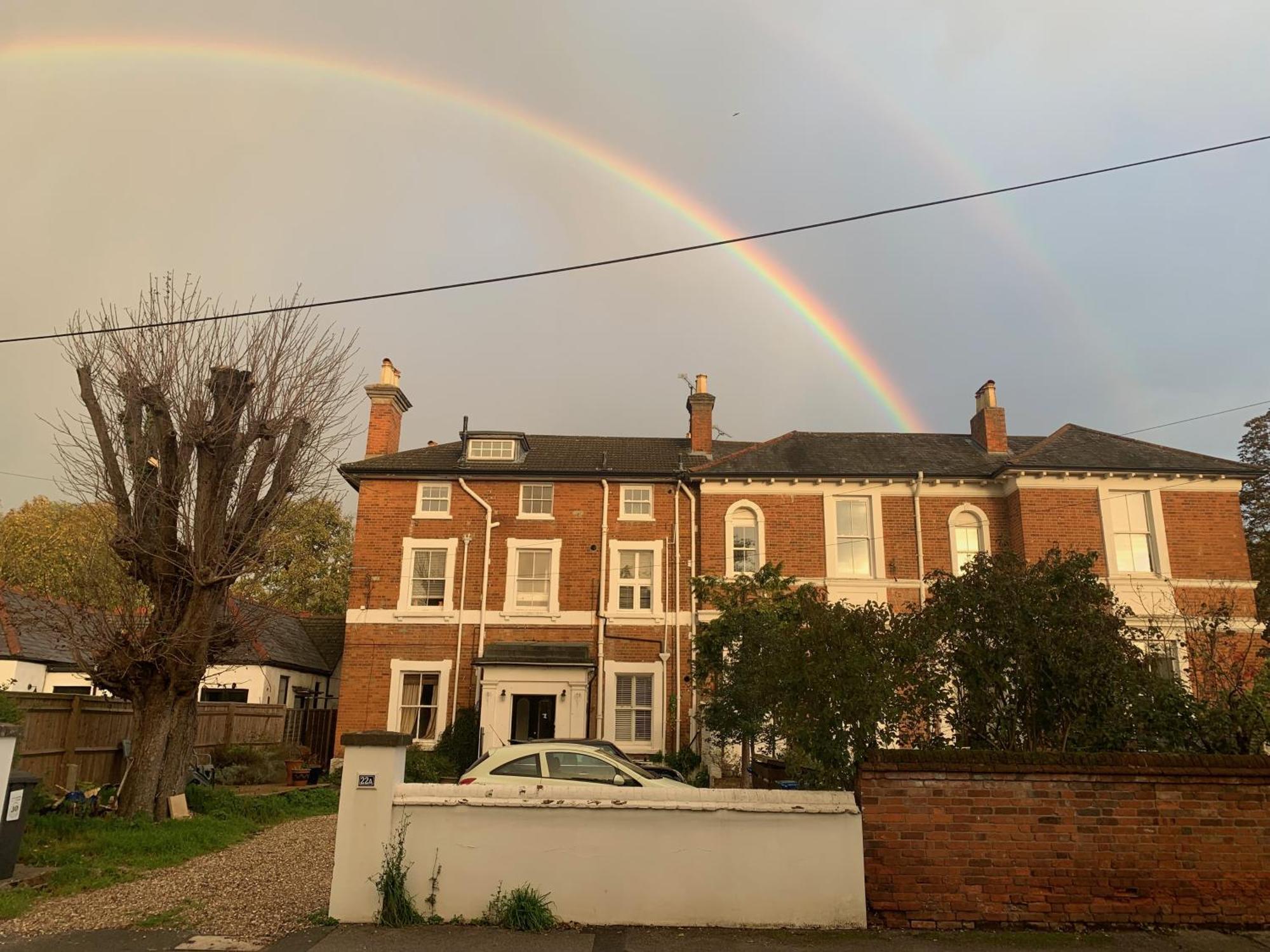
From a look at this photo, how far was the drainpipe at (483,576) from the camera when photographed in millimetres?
22484

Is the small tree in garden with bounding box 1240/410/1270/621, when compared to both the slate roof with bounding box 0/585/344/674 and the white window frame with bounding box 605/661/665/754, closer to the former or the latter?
the white window frame with bounding box 605/661/665/754

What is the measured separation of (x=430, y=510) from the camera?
23844 mm

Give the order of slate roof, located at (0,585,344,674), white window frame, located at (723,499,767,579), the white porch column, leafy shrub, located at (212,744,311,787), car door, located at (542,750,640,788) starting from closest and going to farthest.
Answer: the white porch column < car door, located at (542,750,640,788) < slate roof, located at (0,585,344,674) < leafy shrub, located at (212,744,311,787) < white window frame, located at (723,499,767,579)

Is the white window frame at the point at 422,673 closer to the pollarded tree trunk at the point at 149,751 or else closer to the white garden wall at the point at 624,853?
the pollarded tree trunk at the point at 149,751

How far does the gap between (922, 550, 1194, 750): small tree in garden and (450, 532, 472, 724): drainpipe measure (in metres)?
15.4

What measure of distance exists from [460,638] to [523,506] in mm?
3997

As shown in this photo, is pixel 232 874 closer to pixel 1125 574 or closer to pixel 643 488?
pixel 643 488

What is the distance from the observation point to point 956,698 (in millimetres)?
9312

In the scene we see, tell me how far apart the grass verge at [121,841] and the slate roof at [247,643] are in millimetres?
2634

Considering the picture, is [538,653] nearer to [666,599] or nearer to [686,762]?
[666,599]

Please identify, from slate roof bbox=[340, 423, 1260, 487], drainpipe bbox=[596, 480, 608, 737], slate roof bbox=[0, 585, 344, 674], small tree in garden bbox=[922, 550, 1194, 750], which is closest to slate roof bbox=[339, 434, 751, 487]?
slate roof bbox=[340, 423, 1260, 487]

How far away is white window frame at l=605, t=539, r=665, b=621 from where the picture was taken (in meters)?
22.8

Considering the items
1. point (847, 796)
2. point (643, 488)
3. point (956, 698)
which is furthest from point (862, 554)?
point (847, 796)

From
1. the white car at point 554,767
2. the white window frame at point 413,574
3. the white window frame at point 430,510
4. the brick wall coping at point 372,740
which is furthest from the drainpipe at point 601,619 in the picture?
the brick wall coping at point 372,740
